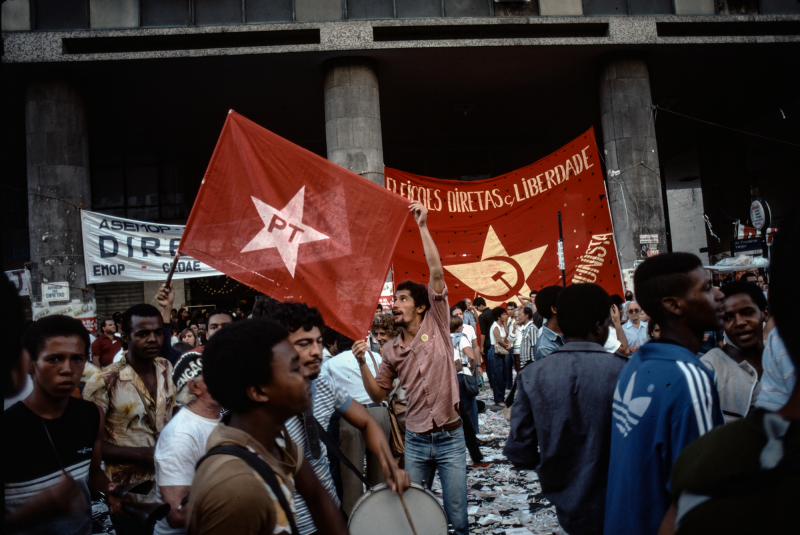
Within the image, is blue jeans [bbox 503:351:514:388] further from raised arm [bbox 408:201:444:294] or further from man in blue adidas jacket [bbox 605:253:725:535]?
man in blue adidas jacket [bbox 605:253:725:535]

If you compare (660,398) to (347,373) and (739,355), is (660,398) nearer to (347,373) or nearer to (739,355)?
(739,355)

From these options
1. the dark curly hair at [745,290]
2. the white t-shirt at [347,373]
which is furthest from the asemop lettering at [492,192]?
the dark curly hair at [745,290]

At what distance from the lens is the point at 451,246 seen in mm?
14195

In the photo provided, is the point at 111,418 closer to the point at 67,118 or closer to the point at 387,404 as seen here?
the point at 387,404

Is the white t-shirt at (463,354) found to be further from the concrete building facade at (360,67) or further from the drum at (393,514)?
the concrete building facade at (360,67)

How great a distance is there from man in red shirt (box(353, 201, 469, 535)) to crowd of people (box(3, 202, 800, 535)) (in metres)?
0.01

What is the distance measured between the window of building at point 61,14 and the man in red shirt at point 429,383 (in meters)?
13.9

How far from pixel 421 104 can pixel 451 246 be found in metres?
6.89

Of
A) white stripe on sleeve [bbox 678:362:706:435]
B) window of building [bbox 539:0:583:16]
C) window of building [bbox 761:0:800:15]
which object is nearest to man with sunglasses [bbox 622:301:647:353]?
white stripe on sleeve [bbox 678:362:706:435]

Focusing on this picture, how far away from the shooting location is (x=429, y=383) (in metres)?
4.24

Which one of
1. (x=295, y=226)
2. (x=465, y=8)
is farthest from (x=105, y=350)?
(x=465, y=8)

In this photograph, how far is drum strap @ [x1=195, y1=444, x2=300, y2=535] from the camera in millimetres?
1703

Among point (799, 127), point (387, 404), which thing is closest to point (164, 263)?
point (387, 404)

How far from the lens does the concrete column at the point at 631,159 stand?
15141mm
